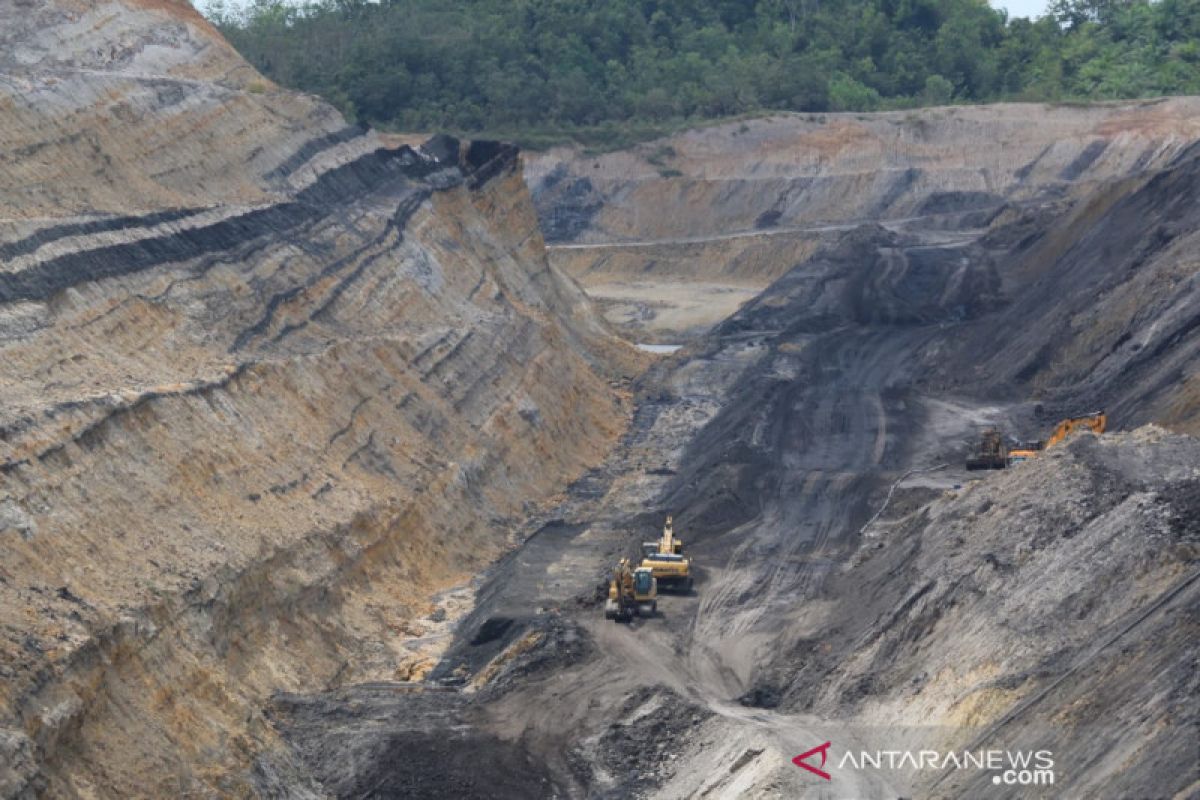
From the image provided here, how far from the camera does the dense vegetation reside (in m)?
87.1

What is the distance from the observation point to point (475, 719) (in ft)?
74.9

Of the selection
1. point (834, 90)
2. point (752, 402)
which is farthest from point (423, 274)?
point (834, 90)

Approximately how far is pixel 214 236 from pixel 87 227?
13.4 ft

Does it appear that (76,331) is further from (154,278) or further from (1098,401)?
(1098,401)

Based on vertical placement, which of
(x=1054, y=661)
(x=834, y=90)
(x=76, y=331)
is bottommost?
(x=1054, y=661)

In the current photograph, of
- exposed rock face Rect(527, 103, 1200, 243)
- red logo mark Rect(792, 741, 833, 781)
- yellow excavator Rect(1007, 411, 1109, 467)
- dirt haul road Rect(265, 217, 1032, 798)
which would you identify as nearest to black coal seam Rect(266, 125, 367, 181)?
dirt haul road Rect(265, 217, 1032, 798)

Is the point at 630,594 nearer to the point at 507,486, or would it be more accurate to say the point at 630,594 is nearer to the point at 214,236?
the point at 507,486

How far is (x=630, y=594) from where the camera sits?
88.3 ft

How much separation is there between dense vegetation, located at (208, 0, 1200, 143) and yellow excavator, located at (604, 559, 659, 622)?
5696 centimetres

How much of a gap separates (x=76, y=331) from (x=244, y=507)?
4.67 metres

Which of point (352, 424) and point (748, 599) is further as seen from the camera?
point (352, 424)

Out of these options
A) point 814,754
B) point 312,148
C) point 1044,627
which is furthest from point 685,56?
point 814,754

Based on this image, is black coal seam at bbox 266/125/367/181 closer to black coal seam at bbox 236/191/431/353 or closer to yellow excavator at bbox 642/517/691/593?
black coal seam at bbox 236/191/431/353

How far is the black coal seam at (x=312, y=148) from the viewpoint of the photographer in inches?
1639
